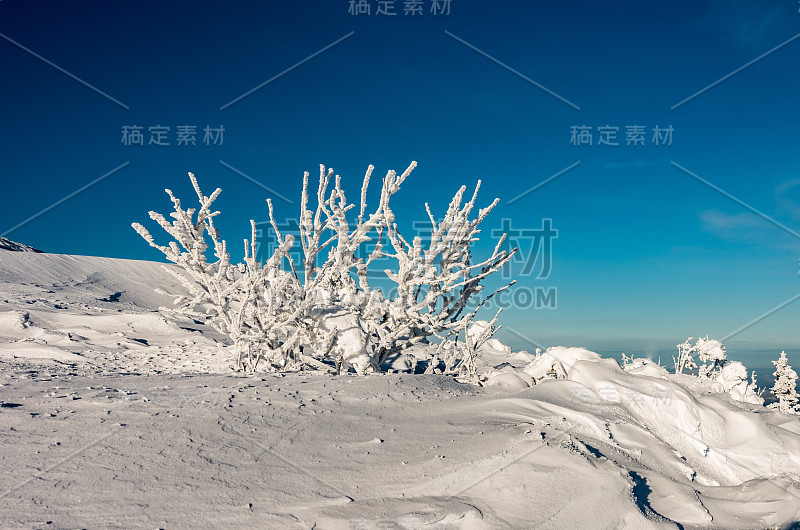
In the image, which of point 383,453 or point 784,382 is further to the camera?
point 784,382

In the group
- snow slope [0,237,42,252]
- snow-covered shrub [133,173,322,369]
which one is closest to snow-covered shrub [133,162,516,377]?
snow-covered shrub [133,173,322,369]

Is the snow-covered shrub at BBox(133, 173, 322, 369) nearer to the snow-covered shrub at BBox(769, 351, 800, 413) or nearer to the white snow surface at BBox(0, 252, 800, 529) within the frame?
the white snow surface at BBox(0, 252, 800, 529)

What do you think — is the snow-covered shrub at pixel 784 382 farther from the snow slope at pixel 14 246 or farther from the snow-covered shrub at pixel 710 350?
the snow slope at pixel 14 246

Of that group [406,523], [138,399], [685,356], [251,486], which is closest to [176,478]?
[251,486]

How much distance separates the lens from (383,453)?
2389mm

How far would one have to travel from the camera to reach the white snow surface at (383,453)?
70.5 inches

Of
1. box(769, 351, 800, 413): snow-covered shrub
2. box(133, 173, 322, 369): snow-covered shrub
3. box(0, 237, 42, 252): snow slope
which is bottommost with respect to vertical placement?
box(769, 351, 800, 413): snow-covered shrub

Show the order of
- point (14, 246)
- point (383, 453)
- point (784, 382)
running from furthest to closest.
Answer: point (14, 246) < point (784, 382) < point (383, 453)

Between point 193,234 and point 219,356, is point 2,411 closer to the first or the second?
point 193,234

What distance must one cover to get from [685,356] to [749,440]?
7.95 meters

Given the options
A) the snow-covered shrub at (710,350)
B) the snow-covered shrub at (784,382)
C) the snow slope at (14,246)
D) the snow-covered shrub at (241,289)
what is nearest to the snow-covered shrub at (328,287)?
the snow-covered shrub at (241,289)

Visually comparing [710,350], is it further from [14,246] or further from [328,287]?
[14,246]

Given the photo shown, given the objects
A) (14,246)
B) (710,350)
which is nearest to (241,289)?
(710,350)

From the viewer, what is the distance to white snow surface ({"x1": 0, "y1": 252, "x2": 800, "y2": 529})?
1790 millimetres
